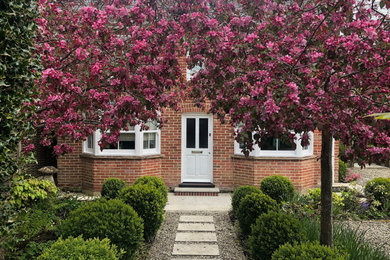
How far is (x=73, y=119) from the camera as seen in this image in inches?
187

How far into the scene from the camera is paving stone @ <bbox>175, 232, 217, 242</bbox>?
5.84 metres

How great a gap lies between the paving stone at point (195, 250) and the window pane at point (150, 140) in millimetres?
4970

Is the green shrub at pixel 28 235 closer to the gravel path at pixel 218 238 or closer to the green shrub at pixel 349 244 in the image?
the gravel path at pixel 218 238

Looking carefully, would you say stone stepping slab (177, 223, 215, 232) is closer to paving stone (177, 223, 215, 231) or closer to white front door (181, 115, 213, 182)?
paving stone (177, 223, 215, 231)

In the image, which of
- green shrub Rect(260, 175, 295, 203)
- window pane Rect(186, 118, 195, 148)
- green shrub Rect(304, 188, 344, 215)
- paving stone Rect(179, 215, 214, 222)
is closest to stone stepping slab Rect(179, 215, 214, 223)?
paving stone Rect(179, 215, 214, 222)

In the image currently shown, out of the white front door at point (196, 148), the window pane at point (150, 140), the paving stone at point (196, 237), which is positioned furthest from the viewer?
the white front door at point (196, 148)

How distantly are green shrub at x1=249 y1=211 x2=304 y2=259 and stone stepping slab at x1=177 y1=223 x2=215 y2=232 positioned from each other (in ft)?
6.96

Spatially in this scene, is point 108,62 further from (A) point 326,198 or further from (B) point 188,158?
(B) point 188,158

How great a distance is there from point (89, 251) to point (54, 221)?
9.84ft

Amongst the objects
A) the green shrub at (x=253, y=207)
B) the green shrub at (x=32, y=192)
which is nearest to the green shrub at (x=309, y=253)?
the green shrub at (x=253, y=207)

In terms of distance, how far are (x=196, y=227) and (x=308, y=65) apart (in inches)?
171

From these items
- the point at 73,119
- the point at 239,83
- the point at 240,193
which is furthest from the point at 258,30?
the point at 240,193

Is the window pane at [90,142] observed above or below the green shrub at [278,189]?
above

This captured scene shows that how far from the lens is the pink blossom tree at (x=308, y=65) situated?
297 centimetres
